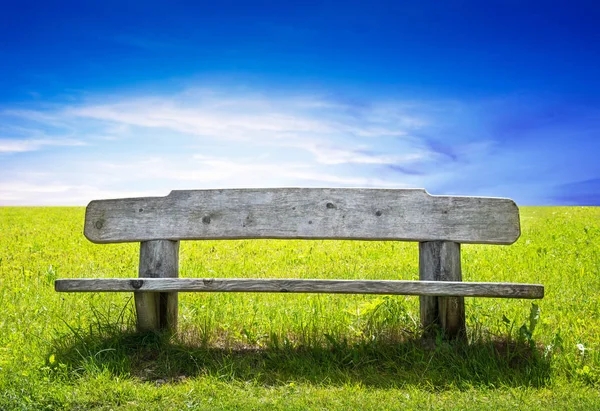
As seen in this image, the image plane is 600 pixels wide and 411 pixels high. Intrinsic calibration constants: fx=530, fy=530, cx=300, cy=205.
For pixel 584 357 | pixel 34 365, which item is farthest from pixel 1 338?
pixel 584 357

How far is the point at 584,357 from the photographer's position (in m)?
4.15

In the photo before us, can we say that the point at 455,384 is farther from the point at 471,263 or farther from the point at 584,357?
the point at 471,263

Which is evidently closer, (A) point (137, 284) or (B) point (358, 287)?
(B) point (358, 287)

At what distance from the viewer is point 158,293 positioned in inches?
179

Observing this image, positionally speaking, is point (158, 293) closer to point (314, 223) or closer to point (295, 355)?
point (295, 355)

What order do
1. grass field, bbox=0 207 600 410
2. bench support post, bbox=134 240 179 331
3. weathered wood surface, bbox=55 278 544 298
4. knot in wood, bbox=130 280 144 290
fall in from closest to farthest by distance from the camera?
grass field, bbox=0 207 600 410 → weathered wood surface, bbox=55 278 544 298 → knot in wood, bbox=130 280 144 290 → bench support post, bbox=134 240 179 331

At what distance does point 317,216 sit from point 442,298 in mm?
1253

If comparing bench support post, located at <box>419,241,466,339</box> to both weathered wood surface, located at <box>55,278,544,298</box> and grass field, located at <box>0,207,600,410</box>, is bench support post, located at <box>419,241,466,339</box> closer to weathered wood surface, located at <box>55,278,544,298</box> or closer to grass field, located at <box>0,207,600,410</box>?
grass field, located at <box>0,207,600,410</box>

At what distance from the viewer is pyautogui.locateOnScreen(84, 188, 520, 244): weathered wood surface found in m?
4.54

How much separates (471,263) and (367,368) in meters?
4.16

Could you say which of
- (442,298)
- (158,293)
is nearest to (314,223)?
(442,298)

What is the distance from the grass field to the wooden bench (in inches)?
11.7

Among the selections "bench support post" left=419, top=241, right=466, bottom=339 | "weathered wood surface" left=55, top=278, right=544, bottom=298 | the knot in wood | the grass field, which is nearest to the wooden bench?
"bench support post" left=419, top=241, right=466, bottom=339

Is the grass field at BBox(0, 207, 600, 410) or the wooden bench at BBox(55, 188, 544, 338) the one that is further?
the wooden bench at BBox(55, 188, 544, 338)
